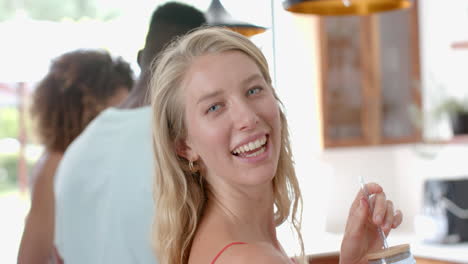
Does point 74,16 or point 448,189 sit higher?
point 74,16

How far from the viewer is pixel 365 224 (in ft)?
3.81

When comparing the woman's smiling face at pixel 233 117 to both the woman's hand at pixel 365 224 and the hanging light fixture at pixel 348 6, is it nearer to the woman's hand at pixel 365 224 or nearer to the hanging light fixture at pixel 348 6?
the woman's hand at pixel 365 224

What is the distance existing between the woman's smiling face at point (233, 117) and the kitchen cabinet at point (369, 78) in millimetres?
3203

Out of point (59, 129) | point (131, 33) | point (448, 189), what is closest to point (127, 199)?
point (59, 129)

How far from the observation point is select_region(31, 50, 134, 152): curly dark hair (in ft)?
7.04

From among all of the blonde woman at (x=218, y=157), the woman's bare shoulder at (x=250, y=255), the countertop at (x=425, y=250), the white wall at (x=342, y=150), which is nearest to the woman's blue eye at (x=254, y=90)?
the blonde woman at (x=218, y=157)

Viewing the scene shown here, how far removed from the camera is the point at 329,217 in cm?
443

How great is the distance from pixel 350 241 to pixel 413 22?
3.60 m

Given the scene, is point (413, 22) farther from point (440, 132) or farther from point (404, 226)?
point (404, 226)

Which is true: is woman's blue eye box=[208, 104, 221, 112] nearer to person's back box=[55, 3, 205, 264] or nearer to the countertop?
person's back box=[55, 3, 205, 264]

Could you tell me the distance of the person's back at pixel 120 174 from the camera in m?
1.56

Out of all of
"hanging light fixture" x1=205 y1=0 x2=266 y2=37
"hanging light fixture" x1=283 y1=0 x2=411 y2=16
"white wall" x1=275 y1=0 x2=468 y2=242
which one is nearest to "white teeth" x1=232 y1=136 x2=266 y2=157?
"hanging light fixture" x1=205 y1=0 x2=266 y2=37

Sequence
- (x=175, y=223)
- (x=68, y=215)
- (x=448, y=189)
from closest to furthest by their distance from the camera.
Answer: (x=175, y=223) → (x=68, y=215) → (x=448, y=189)

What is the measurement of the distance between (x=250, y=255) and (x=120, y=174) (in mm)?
728
